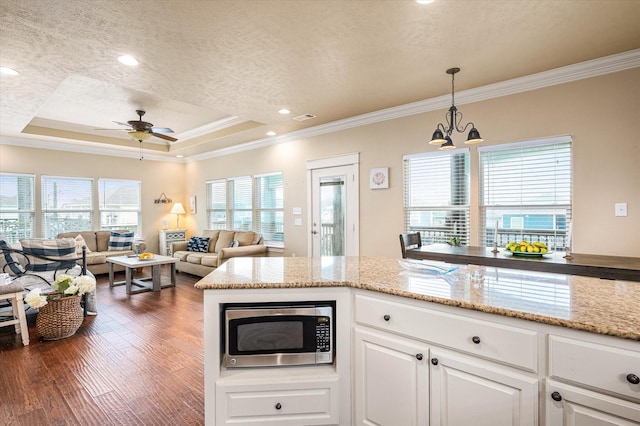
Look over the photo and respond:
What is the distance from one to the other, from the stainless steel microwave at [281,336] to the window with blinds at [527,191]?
226cm

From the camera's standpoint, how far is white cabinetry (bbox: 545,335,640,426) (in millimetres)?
1036

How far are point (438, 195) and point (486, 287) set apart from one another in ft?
8.82

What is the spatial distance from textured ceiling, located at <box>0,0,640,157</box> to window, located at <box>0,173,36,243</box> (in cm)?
248

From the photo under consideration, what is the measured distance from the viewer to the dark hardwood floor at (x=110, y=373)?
2088mm

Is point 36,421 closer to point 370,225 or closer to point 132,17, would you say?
point 132,17

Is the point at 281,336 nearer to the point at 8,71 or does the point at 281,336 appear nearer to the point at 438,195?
the point at 438,195

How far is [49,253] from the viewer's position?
12.7ft

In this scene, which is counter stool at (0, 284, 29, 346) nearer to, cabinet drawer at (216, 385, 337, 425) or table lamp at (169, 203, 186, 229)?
cabinet drawer at (216, 385, 337, 425)

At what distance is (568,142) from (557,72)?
2.28 feet

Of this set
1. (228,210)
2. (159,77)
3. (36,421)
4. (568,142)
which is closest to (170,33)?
(159,77)

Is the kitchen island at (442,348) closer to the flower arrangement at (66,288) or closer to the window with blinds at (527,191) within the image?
the window with blinds at (527,191)

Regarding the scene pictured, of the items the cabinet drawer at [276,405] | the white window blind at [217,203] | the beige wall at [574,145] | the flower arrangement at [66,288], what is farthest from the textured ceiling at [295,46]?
the white window blind at [217,203]

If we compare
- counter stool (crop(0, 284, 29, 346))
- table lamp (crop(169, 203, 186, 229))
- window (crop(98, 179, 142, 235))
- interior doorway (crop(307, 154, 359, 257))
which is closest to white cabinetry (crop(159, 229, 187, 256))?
table lamp (crop(169, 203, 186, 229))

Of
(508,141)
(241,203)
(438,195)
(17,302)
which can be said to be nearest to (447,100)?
(508,141)
